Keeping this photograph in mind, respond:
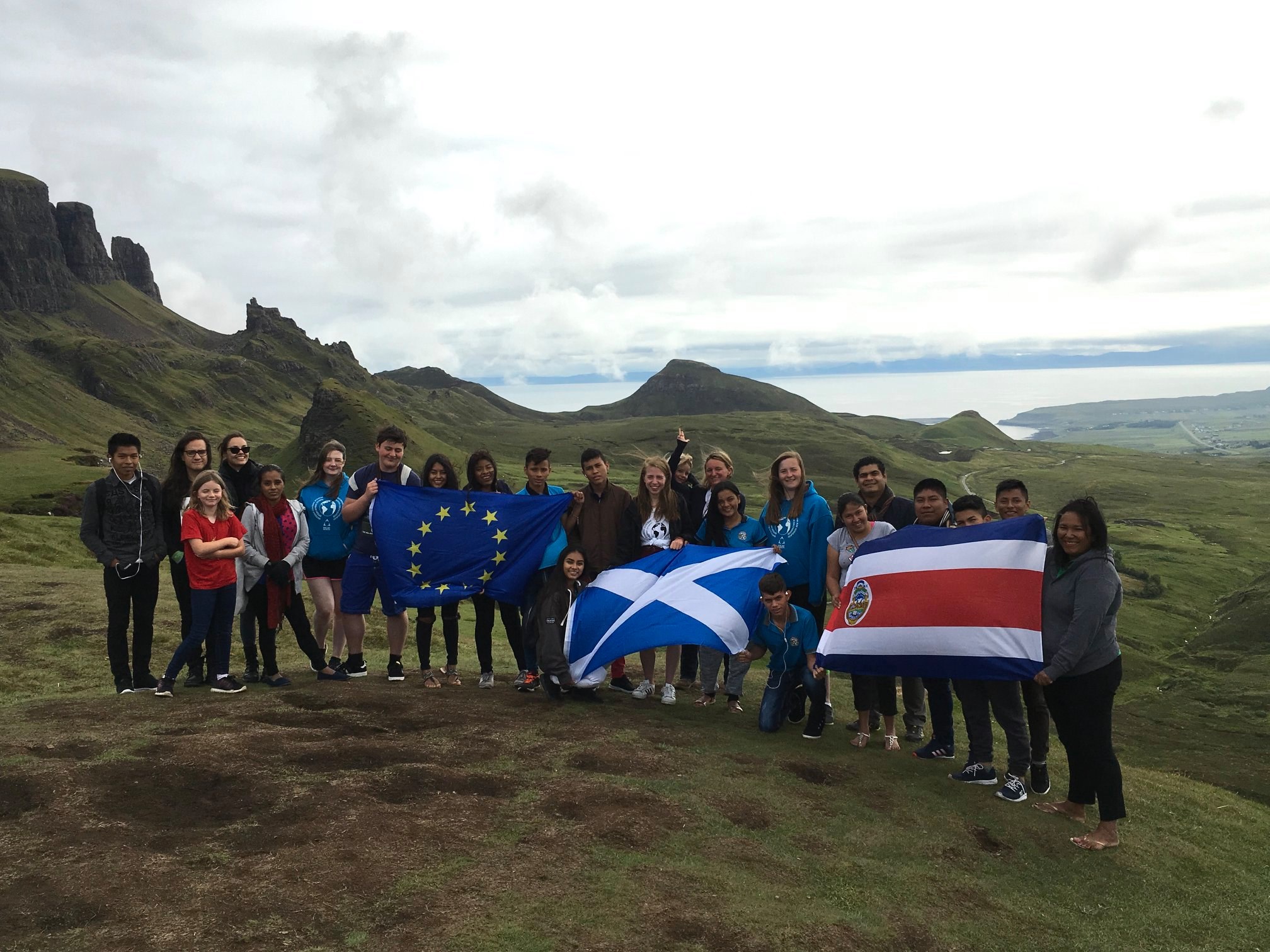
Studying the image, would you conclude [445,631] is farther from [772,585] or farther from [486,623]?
[772,585]

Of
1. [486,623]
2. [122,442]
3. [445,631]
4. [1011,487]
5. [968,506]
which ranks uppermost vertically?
[122,442]

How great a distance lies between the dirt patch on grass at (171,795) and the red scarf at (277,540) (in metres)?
4.53

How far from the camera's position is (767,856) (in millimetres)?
9070

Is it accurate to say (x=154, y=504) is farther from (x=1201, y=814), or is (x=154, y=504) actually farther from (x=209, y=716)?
(x=1201, y=814)

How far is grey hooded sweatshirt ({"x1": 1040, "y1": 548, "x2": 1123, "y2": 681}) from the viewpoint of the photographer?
33.4 feet

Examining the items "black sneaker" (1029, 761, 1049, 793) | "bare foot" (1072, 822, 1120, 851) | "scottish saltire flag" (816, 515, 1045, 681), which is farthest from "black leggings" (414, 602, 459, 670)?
"bare foot" (1072, 822, 1120, 851)

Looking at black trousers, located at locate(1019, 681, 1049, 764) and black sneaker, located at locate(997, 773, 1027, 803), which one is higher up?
black trousers, located at locate(1019, 681, 1049, 764)

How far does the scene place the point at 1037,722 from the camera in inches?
472

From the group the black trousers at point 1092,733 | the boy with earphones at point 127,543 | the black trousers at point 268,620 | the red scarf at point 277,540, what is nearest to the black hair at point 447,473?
the red scarf at point 277,540

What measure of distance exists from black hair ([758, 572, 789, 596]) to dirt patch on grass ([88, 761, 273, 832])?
A: 24.5 ft

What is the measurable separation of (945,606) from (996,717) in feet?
5.47

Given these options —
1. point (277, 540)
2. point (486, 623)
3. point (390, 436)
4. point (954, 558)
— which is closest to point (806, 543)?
point (954, 558)

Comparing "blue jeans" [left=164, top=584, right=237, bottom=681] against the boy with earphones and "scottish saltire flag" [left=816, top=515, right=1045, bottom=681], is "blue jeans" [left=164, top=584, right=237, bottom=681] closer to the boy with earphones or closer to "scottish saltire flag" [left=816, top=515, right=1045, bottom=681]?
the boy with earphones

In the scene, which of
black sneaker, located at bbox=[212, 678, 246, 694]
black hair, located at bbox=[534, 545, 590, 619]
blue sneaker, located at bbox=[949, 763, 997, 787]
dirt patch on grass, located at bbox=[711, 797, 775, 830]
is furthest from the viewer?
black hair, located at bbox=[534, 545, 590, 619]
